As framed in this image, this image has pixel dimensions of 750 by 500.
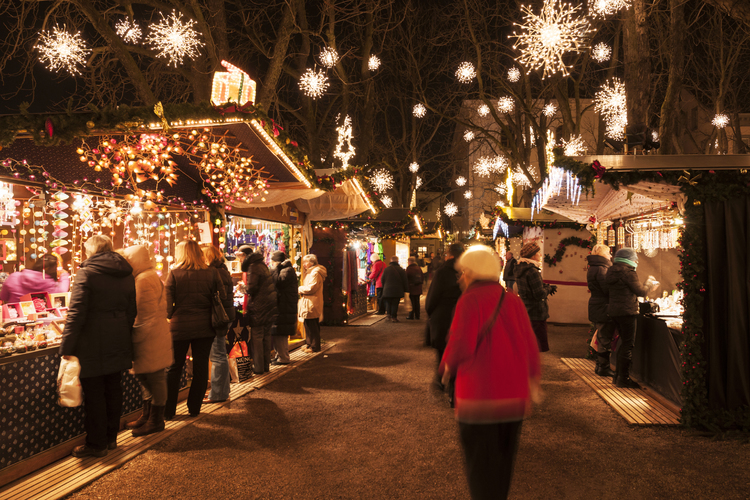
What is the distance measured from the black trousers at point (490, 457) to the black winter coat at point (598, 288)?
4.60 m

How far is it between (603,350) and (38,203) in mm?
7255

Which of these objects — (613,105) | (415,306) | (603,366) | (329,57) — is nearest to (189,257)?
(603,366)

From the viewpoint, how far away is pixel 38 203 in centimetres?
554

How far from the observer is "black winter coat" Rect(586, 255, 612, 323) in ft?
22.8

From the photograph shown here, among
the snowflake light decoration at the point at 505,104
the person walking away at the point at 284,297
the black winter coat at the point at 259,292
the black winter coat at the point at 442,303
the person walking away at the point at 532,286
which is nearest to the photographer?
the black winter coat at the point at 442,303

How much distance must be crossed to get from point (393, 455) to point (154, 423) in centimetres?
236

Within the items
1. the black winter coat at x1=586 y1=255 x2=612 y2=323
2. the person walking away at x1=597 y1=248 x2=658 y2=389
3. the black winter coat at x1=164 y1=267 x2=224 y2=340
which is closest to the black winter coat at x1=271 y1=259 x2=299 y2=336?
the black winter coat at x1=164 y1=267 x2=224 y2=340

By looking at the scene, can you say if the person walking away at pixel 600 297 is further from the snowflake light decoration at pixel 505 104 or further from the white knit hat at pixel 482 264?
the snowflake light decoration at pixel 505 104

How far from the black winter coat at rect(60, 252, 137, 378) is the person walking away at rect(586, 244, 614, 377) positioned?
5.67 m

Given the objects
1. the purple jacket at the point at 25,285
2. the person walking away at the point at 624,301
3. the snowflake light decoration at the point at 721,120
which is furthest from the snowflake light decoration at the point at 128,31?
the snowflake light decoration at the point at 721,120

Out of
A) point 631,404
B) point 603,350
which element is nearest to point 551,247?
point 603,350

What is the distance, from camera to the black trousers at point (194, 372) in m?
5.39

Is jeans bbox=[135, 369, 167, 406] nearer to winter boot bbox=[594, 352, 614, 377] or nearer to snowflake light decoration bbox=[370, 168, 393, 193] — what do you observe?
winter boot bbox=[594, 352, 614, 377]

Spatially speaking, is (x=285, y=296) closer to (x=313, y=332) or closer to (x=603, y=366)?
(x=313, y=332)
